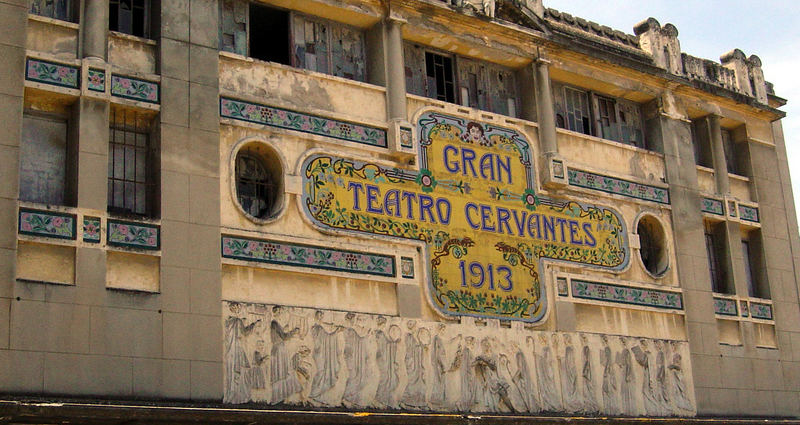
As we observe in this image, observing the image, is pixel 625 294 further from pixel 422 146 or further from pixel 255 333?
pixel 255 333

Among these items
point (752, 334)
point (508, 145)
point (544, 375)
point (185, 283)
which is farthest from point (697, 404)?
point (185, 283)

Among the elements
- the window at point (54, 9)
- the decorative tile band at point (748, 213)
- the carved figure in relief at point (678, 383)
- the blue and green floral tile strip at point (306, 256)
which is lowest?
the carved figure in relief at point (678, 383)

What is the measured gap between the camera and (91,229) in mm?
15906

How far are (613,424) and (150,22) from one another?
394 inches

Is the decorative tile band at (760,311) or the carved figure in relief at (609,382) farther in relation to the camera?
the decorative tile band at (760,311)

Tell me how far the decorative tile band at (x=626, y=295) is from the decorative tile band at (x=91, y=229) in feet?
29.6

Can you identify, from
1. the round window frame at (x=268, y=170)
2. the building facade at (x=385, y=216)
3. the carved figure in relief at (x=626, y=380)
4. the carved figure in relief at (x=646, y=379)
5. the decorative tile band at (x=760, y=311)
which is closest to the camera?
the building facade at (x=385, y=216)

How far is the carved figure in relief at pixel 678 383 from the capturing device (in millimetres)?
22328

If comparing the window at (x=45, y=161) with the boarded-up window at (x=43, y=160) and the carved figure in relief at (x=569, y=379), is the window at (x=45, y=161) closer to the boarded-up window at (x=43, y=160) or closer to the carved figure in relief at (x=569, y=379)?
the boarded-up window at (x=43, y=160)

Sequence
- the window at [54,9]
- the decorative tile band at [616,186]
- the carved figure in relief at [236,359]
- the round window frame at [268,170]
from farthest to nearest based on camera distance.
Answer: the decorative tile band at [616,186] < the round window frame at [268,170] < the window at [54,9] < the carved figure in relief at [236,359]

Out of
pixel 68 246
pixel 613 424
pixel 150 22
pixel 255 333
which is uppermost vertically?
pixel 150 22

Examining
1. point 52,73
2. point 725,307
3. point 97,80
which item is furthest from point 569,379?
point 52,73

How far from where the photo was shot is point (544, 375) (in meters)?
20.4

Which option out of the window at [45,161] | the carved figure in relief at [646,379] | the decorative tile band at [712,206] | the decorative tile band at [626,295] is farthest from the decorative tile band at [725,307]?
the window at [45,161]
